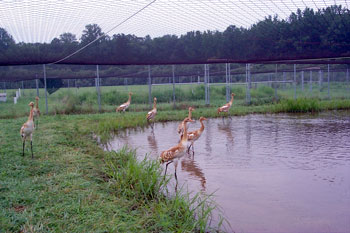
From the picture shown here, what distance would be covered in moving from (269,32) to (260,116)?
7.24 m

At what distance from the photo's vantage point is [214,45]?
11117mm

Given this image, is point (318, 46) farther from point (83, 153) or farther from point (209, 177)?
point (83, 153)

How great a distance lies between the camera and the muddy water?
17.3 feet

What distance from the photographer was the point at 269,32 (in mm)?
9695

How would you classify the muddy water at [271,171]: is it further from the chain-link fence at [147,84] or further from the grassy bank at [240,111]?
the chain-link fence at [147,84]

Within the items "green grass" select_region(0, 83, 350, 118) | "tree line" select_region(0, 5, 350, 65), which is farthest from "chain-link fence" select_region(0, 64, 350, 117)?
"tree line" select_region(0, 5, 350, 65)

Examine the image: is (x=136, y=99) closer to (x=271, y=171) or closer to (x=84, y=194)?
(x=271, y=171)

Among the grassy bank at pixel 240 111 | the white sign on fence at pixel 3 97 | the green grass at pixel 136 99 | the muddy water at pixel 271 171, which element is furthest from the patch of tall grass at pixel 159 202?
the white sign on fence at pixel 3 97

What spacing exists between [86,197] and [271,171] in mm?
3929

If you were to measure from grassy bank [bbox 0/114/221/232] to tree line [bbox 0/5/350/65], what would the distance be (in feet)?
11.0

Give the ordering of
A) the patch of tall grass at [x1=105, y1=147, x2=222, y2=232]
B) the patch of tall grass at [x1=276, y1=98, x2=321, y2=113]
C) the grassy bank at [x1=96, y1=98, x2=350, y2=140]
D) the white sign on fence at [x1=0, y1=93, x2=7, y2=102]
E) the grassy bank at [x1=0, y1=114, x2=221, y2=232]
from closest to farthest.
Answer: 1. the grassy bank at [x1=0, y1=114, x2=221, y2=232]
2. the patch of tall grass at [x1=105, y1=147, x2=222, y2=232]
3. the grassy bank at [x1=96, y1=98, x2=350, y2=140]
4. the patch of tall grass at [x1=276, y1=98, x2=321, y2=113]
5. the white sign on fence at [x1=0, y1=93, x2=7, y2=102]

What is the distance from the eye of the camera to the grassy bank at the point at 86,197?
14.4 feet

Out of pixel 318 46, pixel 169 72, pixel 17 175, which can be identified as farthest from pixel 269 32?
pixel 169 72

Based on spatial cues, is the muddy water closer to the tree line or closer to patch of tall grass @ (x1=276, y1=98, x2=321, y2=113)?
the tree line
